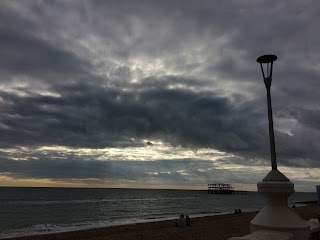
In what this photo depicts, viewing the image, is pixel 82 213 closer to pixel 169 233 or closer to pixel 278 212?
pixel 169 233

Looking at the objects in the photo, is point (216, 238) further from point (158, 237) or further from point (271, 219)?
point (271, 219)

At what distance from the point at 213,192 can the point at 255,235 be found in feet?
591

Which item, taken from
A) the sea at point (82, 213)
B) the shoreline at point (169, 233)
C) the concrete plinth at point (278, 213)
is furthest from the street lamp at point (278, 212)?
the sea at point (82, 213)

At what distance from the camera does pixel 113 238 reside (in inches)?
711

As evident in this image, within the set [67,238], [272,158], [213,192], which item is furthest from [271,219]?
[213,192]

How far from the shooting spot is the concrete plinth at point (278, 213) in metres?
3.35

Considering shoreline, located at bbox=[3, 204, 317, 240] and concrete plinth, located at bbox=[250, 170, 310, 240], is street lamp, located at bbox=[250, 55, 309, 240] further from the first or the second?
shoreline, located at bbox=[3, 204, 317, 240]

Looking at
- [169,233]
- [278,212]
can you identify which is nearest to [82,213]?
[169,233]

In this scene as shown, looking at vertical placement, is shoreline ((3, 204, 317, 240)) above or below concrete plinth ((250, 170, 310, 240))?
below

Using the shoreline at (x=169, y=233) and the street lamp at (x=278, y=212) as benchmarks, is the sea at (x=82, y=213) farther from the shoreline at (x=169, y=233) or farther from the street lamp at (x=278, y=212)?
the street lamp at (x=278, y=212)

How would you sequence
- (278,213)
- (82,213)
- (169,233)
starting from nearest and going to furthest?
(278,213), (169,233), (82,213)

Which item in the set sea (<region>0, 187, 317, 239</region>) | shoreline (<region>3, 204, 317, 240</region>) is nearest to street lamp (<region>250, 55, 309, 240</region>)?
shoreline (<region>3, 204, 317, 240</region>)

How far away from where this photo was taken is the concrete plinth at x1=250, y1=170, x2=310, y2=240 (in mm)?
3346

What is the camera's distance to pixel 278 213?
3.50 meters
